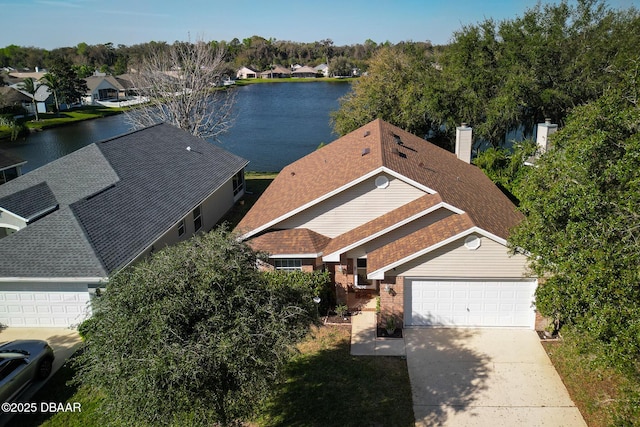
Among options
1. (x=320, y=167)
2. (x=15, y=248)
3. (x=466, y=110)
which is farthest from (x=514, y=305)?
(x=466, y=110)

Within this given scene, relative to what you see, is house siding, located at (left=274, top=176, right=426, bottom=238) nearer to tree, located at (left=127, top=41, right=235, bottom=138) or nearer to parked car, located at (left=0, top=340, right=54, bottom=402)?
parked car, located at (left=0, top=340, right=54, bottom=402)

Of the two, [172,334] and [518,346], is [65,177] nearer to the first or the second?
[172,334]

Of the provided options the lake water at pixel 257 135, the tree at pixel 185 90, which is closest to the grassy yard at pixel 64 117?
the lake water at pixel 257 135

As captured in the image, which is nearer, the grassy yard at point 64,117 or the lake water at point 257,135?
the lake water at point 257,135

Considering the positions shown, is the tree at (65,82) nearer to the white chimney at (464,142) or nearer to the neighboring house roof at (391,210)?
the neighboring house roof at (391,210)

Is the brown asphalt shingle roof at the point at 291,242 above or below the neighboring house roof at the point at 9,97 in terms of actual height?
below

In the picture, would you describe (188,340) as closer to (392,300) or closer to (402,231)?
(392,300)

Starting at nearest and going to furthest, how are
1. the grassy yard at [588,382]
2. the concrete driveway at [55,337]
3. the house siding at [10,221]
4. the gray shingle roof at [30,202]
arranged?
the grassy yard at [588,382], the concrete driveway at [55,337], the gray shingle roof at [30,202], the house siding at [10,221]
